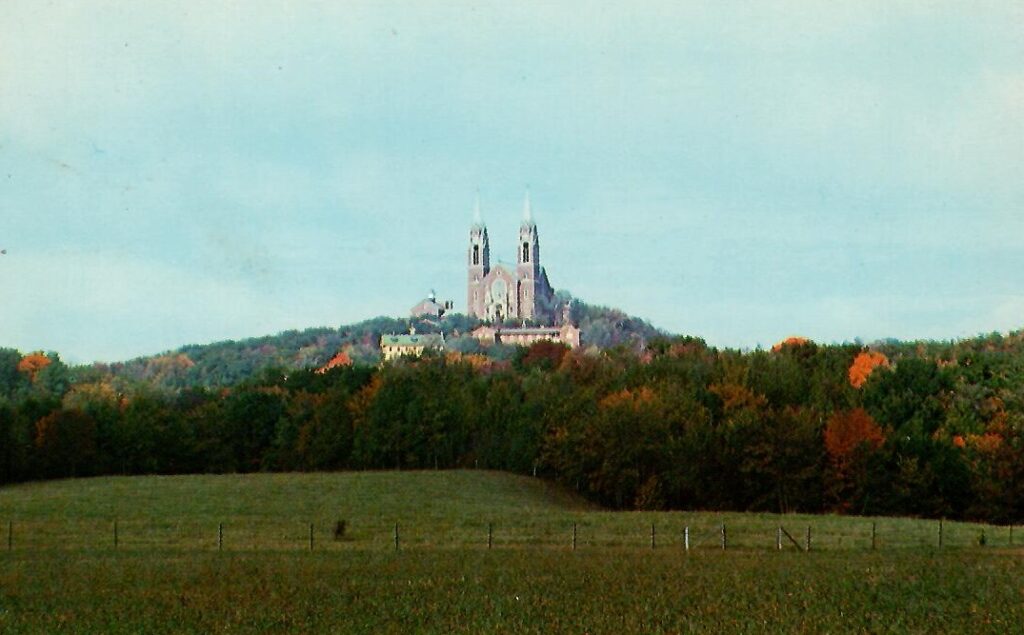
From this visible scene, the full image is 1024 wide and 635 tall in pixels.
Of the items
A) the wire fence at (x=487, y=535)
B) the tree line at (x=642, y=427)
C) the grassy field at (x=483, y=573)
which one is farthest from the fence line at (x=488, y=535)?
the tree line at (x=642, y=427)

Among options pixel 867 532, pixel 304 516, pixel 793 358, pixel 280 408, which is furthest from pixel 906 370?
pixel 280 408

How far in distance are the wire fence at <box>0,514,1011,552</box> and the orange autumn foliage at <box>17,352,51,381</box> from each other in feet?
366

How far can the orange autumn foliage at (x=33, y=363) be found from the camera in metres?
181

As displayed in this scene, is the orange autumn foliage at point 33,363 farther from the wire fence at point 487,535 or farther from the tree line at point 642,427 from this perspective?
the wire fence at point 487,535

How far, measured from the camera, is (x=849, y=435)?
95.2 meters

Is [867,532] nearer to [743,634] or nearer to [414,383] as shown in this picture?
[743,634]

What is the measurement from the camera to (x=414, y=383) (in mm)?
134000

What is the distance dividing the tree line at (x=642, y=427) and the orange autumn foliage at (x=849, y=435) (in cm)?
10

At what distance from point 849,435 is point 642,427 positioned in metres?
14.6

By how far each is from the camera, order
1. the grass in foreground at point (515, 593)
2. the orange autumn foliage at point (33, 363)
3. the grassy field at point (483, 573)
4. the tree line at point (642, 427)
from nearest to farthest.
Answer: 1. the grass in foreground at point (515, 593)
2. the grassy field at point (483, 573)
3. the tree line at point (642, 427)
4. the orange autumn foliage at point (33, 363)

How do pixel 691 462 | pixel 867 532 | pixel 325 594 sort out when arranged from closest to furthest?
pixel 325 594 < pixel 867 532 < pixel 691 462

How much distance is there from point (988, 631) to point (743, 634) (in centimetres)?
564

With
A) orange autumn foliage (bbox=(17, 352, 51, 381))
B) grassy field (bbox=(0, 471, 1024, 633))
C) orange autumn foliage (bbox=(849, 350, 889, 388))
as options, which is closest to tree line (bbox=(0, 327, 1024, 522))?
orange autumn foliage (bbox=(849, 350, 889, 388))

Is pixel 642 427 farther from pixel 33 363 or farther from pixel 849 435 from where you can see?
pixel 33 363
